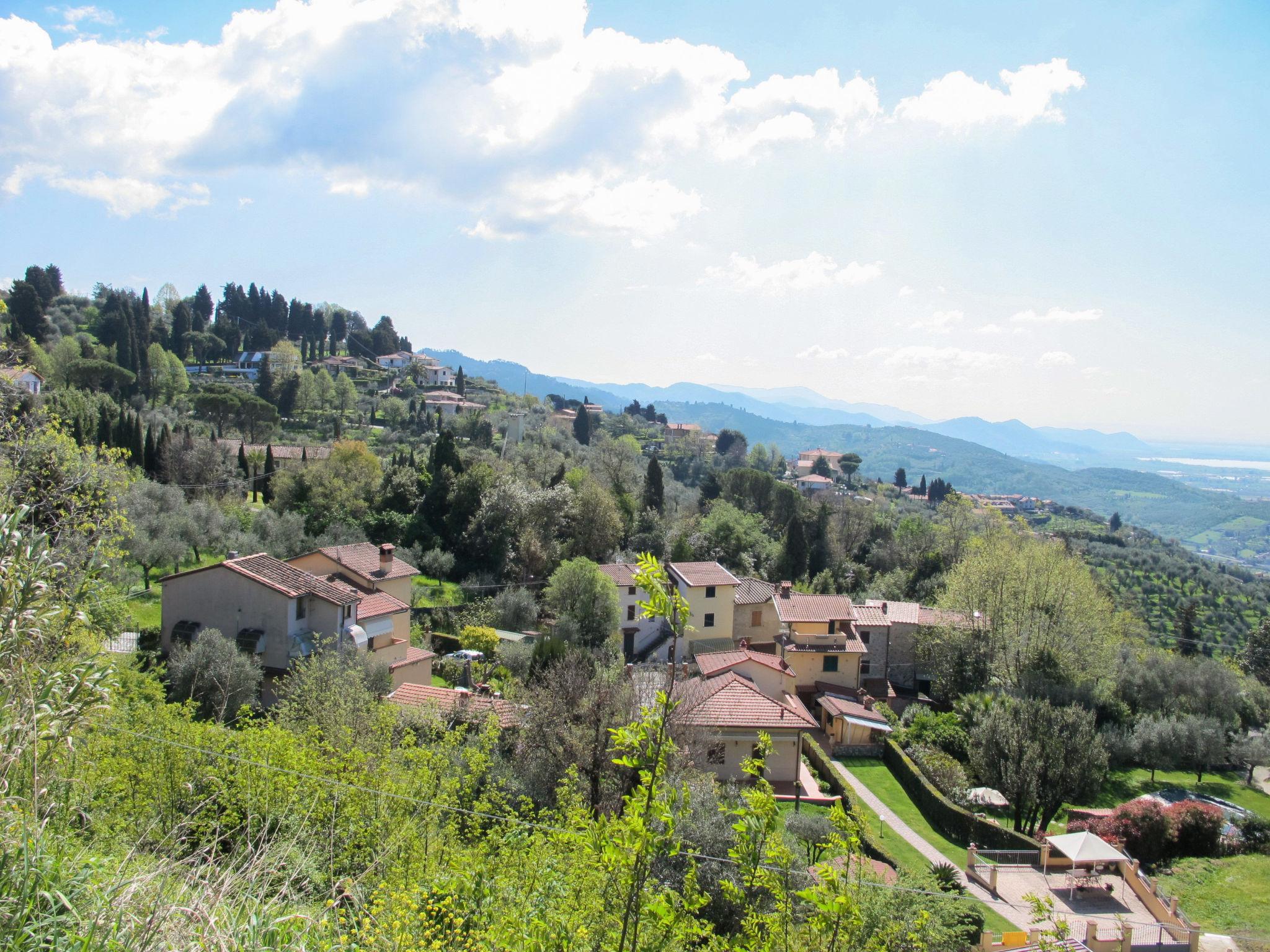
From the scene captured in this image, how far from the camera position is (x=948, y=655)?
115 ft

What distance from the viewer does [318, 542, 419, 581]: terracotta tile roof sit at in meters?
28.4

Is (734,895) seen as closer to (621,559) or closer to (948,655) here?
(948,655)

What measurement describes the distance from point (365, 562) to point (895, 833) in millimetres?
20957

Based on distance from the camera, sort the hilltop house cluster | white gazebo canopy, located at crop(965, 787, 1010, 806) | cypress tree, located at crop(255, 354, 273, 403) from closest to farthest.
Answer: white gazebo canopy, located at crop(965, 787, 1010, 806)
the hilltop house cluster
cypress tree, located at crop(255, 354, 273, 403)

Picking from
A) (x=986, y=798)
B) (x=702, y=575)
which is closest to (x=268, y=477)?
(x=702, y=575)

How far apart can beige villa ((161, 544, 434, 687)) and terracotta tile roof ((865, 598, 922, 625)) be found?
78.3 feet

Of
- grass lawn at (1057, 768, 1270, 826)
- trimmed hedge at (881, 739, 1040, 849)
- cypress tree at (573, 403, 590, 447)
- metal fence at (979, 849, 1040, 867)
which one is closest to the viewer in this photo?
metal fence at (979, 849, 1040, 867)

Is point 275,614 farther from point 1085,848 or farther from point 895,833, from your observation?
point 1085,848

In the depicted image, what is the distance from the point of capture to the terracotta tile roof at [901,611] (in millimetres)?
37500

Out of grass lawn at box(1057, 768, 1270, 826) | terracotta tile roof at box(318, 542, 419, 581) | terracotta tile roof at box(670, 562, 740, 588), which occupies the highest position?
terracotta tile roof at box(318, 542, 419, 581)

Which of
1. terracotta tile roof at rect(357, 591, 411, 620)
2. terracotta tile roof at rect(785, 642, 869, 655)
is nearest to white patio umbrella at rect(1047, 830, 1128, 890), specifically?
terracotta tile roof at rect(785, 642, 869, 655)

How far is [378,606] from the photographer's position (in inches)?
1001

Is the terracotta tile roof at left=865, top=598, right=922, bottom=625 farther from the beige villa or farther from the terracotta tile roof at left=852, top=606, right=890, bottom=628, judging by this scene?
the beige villa

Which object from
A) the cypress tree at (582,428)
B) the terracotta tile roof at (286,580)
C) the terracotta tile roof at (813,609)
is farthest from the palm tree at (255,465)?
the cypress tree at (582,428)
